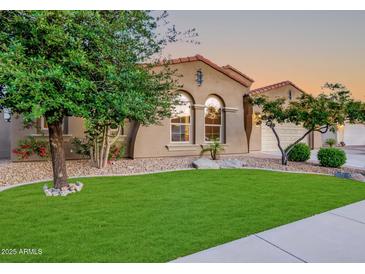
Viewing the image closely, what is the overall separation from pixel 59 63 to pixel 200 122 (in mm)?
9396

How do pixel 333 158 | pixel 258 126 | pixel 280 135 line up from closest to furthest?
pixel 333 158 → pixel 258 126 → pixel 280 135

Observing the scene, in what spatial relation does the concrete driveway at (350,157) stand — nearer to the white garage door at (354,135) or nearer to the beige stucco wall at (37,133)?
the beige stucco wall at (37,133)

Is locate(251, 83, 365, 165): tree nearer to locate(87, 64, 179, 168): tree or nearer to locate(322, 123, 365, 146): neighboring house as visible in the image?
locate(87, 64, 179, 168): tree

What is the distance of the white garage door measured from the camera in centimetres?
2561

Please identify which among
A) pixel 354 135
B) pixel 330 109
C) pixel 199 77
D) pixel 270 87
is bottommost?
pixel 354 135

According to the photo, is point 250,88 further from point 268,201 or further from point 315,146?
point 268,201

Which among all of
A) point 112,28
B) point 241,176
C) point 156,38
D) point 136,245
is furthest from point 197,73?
point 136,245

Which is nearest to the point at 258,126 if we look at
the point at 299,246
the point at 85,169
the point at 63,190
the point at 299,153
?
the point at 299,153

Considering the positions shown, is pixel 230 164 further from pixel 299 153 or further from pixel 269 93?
pixel 269 93

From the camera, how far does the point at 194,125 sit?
13336 millimetres

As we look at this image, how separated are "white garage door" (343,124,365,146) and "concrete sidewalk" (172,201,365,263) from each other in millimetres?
25319

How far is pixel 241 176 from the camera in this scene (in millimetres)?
Answer: 8203
